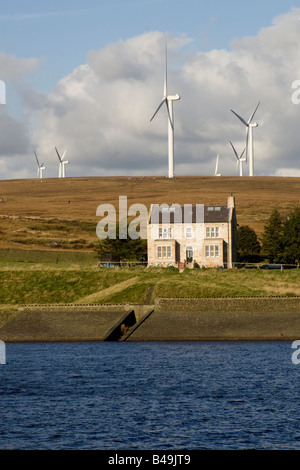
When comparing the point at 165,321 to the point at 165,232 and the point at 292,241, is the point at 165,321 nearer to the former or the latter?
the point at 165,232

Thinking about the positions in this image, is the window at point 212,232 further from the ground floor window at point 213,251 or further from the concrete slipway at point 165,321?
the concrete slipway at point 165,321

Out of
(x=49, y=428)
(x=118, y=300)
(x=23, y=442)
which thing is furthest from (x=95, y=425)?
(x=118, y=300)

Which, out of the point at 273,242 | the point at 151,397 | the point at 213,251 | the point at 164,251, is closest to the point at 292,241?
the point at 273,242

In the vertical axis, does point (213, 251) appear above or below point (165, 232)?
below

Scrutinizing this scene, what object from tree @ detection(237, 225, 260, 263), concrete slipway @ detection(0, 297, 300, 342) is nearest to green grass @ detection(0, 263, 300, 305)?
concrete slipway @ detection(0, 297, 300, 342)

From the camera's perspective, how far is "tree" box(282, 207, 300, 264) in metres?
125

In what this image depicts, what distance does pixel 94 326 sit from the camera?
7419 centimetres

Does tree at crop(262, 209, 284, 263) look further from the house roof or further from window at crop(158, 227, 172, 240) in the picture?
window at crop(158, 227, 172, 240)

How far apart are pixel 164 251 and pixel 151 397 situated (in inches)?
2750

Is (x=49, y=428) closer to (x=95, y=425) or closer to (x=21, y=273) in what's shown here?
(x=95, y=425)

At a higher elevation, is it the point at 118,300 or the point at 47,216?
the point at 47,216

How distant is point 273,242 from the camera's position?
5217 inches

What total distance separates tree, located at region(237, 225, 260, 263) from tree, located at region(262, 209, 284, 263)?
8.13 ft
